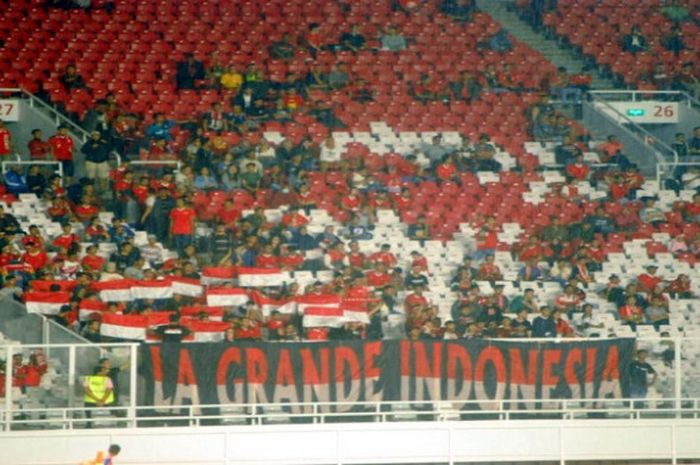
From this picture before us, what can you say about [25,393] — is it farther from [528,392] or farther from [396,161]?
[396,161]

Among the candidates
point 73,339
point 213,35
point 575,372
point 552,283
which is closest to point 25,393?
point 73,339

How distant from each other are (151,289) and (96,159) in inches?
193

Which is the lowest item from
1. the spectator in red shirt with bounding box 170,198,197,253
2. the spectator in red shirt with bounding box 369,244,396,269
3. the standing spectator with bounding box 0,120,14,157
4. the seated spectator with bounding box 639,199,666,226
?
the spectator in red shirt with bounding box 369,244,396,269

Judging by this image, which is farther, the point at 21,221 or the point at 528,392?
the point at 21,221

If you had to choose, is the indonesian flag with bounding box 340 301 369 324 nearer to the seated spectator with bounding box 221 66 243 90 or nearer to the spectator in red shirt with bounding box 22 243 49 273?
the spectator in red shirt with bounding box 22 243 49 273

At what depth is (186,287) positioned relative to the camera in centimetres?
2648

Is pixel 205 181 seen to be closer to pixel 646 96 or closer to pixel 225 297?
pixel 225 297

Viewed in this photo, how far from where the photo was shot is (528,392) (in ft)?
79.7

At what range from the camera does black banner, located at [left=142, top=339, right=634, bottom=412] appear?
2383 cm

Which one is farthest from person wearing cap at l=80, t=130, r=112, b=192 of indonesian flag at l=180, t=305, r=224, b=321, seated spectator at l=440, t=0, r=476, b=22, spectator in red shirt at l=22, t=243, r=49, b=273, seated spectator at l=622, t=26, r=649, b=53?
seated spectator at l=622, t=26, r=649, b=53

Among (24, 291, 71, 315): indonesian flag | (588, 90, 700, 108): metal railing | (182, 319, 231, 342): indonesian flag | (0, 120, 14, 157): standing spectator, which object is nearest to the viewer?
(182, 319, 231, 342): indonesian flag

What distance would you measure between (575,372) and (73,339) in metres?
7.60

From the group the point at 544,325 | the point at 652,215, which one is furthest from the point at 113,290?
the point at 652,215

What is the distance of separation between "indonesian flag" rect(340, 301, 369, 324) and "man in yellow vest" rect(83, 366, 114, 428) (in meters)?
4.59
